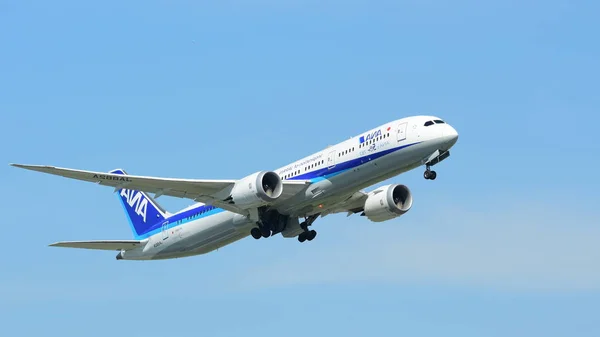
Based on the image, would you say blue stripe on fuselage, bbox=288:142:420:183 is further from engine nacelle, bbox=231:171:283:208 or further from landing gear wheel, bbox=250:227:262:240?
landing gear wheel, bbox=250:227:262:240

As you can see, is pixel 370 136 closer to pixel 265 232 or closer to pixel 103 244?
pixel 265 232

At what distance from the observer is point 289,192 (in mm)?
53312

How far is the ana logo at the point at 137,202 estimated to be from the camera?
2537 inches

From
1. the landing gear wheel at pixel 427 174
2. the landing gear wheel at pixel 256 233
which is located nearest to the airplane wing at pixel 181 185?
the landing gear wheel at pixel 256 233

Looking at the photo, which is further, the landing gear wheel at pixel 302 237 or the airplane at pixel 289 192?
the landing gear wheel at pixel 302 237

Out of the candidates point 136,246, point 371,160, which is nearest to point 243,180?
point 371,160

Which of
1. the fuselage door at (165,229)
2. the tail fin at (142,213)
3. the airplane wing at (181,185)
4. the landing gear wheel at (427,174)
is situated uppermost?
the tail fin at (142,213)

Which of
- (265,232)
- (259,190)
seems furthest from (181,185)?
(265,232)

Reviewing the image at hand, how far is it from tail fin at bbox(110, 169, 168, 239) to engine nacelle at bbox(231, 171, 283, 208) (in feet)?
33.8

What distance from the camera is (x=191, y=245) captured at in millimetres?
58688

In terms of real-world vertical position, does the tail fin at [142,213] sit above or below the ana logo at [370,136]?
above

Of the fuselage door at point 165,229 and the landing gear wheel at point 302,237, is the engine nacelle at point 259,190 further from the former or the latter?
the fuselage door at point 165,229

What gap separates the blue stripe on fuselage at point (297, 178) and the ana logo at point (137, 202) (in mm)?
1939

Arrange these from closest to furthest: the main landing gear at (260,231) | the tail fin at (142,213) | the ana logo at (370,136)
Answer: the ana logo at (370,136) < the main landing gear at (260,231) < the tail fin at (142,213)
